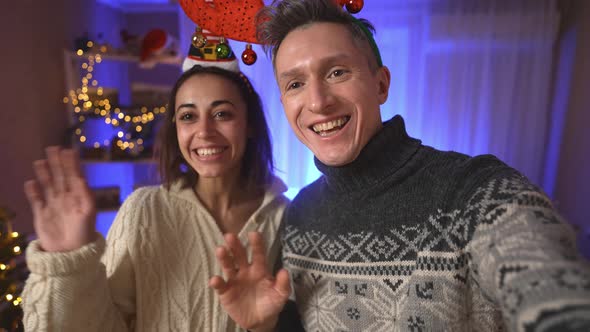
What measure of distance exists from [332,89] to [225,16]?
0.52m

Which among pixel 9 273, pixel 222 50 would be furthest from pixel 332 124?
pixel 9 273

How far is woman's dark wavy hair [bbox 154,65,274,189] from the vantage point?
1.14 metres

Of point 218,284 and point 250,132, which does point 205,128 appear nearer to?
point 250,132

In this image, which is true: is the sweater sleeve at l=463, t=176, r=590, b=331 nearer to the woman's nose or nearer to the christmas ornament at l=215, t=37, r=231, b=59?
the woman's nose

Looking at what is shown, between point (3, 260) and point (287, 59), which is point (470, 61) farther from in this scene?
point (3, 260)

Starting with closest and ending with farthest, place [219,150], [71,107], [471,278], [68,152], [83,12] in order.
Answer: [471,278], [68,152], [219,150], [71,107], [83,12]

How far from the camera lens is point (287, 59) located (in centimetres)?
84

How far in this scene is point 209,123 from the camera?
1060 mm

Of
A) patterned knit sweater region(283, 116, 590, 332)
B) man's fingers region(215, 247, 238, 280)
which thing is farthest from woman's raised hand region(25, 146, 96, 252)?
patterned knit sweater region(283, 116, 590, 332)

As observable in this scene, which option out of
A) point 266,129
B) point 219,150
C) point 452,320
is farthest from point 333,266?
point 266,129

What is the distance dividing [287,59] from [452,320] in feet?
2.37

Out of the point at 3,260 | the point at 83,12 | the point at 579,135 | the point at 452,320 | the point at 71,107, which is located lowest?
the point at 3,260

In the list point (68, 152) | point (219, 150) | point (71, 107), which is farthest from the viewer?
point (71, 107)

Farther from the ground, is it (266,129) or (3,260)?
(266,129)
